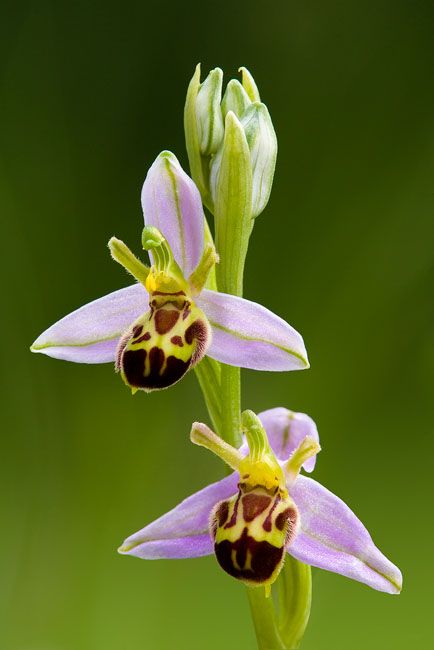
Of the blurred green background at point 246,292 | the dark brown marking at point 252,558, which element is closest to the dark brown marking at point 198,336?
the dark brown marking at point 252,558

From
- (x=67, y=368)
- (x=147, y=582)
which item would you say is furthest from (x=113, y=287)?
(x=147, y=582)

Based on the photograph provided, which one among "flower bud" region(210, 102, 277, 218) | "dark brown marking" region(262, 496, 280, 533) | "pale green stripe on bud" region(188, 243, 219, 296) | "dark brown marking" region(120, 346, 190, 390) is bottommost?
"dark brown marking" region(262, 496, 280, 533)

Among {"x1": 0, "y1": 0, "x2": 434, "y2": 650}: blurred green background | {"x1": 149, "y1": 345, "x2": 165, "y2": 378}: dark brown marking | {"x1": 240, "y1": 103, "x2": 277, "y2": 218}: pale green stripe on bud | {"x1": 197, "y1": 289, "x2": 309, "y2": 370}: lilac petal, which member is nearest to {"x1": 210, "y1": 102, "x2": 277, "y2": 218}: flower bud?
{"x1": 240, "y1": 103, "x2": 277, "y2": 218}: pale green stripe on bud

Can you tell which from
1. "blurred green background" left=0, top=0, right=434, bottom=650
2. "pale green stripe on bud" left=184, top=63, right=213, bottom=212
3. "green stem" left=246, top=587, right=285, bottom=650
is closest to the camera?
"green stem" left=246, top=587, right=285, bottom=650

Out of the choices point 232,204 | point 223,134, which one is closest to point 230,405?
point 232,204

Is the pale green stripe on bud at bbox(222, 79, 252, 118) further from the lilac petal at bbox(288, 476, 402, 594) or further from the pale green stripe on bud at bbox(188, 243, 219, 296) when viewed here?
the lilac petal at bbox(288, 476, 402, 594)

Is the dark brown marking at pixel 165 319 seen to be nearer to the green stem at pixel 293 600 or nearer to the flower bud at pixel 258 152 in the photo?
the flower bud at pixel 258 152

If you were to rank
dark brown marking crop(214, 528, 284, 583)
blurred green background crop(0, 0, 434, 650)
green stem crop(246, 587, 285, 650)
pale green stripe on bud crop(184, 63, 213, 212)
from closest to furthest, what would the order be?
dark brown marking crop(214, 528, 284, 583) → green stem crop(246, 587, 285, 650) → pale green stripe on bud crop(184, 63, 213, 212) → blurred green background crop(0, 0, 434, 650)
